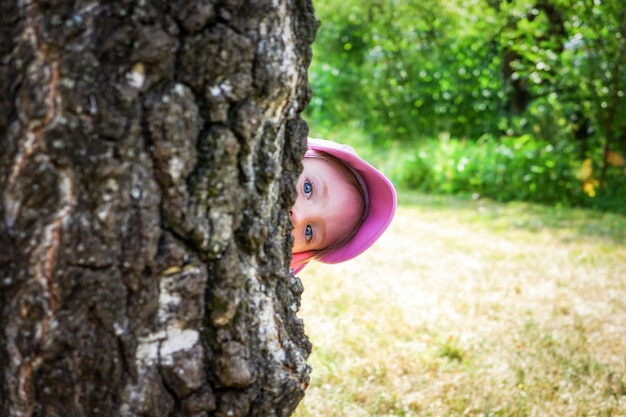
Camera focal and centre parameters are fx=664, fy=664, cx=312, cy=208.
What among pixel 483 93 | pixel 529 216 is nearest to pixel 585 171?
pixel 529 216

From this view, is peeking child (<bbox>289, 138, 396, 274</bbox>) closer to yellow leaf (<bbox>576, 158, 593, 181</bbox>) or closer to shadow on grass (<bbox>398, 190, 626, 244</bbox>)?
shadow on grass (<bbox>398, 190, 626, 244</bbox>)

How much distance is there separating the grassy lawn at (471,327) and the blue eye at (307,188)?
2.47 feet

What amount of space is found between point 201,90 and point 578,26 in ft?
23.3

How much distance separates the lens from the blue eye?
7.88 feet

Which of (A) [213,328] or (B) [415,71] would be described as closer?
(A) [213,328]

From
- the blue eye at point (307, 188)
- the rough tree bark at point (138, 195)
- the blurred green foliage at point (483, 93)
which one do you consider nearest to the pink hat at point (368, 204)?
the blue eye at point (307, 188)

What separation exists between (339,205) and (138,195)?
58.8 inches

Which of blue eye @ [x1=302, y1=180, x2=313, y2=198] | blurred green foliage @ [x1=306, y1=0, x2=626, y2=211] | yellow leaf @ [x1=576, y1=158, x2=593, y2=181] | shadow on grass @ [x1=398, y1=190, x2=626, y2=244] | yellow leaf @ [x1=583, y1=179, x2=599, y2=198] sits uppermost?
blurred green foliage @ [x1=306, y1=0, x2=626, y2=211]

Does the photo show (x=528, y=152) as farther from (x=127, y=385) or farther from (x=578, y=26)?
(x=127, y=385)

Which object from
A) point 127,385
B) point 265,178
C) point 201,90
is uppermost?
point 201,90

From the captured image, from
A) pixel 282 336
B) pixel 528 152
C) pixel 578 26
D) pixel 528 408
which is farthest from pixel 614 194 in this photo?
pixel 282 336

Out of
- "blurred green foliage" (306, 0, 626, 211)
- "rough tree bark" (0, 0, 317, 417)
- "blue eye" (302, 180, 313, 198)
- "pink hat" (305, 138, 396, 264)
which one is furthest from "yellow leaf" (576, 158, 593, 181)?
"rough tree bark" (0, 0, 317, 417)

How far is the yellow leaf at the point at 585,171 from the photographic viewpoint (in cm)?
763

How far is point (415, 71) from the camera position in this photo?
36.0 ft
